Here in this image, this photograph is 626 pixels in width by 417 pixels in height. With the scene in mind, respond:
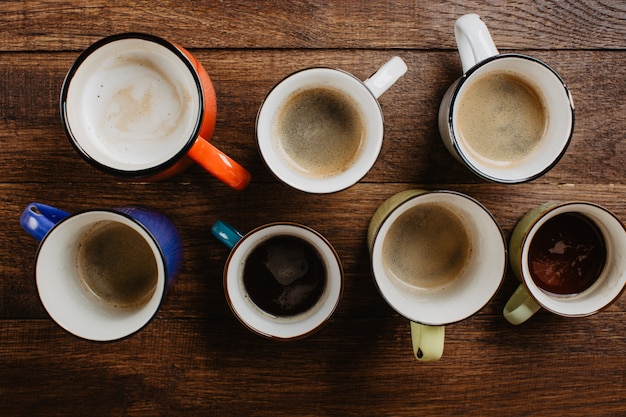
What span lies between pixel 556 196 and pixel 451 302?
1.02 feet

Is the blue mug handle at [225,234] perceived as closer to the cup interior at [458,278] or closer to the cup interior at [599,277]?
the cup interior at [458,278]

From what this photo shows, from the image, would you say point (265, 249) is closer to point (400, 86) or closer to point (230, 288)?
point (230, 288)

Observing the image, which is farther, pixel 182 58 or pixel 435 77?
pixel 435 77

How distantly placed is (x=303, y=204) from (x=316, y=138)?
0.42ft

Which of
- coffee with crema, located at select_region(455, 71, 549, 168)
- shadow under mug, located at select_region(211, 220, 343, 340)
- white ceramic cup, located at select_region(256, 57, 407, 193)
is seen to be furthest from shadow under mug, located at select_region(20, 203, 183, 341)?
coffee with crema, located at select_region(455, 71, 549, 168)

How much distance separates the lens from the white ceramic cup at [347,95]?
90 centimetres

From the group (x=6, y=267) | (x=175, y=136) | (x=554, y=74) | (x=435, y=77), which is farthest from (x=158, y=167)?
(x=554, y=74)

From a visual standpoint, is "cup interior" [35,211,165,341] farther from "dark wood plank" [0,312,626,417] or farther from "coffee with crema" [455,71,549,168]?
"coffee with crema" [455,71,549,168]

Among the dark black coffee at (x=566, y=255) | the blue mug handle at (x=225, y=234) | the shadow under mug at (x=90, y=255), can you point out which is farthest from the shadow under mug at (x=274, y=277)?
the dark black coffee at (x=566, y=255)

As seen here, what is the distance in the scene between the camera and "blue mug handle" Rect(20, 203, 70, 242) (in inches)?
34.9

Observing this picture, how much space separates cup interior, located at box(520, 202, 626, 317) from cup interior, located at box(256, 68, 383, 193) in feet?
1.03

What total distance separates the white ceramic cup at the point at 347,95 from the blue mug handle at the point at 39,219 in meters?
0.38

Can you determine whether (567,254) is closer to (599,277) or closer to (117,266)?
(599,277)

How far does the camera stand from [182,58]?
0.85 m
